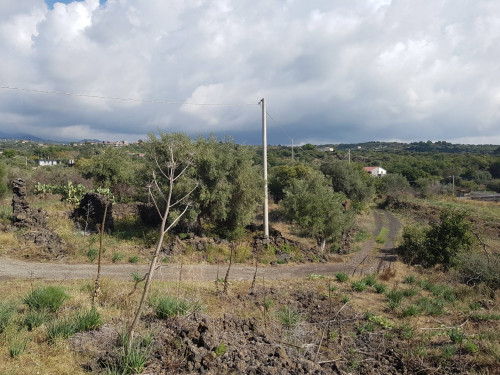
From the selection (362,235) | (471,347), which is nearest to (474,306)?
(471,347)

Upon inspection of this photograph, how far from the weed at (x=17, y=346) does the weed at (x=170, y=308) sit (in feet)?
6.15

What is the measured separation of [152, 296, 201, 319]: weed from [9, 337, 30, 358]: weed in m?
1.87

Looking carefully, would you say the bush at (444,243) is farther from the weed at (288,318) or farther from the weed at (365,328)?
the weed at (288,318)

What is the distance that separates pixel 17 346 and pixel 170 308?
2070 mm

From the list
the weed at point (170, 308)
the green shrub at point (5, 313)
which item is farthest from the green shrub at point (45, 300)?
the weed at point (170, 308)

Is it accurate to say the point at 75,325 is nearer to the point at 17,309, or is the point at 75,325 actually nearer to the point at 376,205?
the point at 17,309

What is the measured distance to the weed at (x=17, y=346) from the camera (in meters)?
3.81

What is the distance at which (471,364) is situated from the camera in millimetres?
4938

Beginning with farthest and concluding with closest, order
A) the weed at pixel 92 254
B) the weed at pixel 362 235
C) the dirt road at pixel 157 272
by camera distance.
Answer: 1. the weed at pixel 362 235
2. the weed at pixel 92 254
3. the dirt road at pixel 157 272

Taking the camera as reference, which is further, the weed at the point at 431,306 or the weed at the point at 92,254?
the weed at the point at 92,254

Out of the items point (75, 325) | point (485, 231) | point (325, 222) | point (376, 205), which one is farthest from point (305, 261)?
point (376, 205)

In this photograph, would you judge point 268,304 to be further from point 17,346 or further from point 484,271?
point 484,271

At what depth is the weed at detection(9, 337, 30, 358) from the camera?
381 centimetres

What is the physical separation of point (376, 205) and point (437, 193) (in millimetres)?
11944
